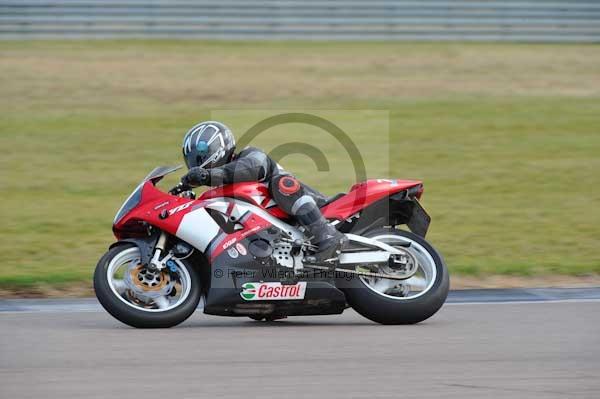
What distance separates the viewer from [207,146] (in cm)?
731

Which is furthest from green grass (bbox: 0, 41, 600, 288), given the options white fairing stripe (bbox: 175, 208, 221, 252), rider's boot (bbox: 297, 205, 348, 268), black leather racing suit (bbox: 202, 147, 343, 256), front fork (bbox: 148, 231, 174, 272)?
rider's boot (bbox: 297, 205, 348, 268)

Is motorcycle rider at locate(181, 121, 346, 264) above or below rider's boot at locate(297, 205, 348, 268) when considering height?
above

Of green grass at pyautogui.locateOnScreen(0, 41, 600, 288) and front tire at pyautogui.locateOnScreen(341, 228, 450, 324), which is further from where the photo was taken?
green grass at pyautogui.locateOnScreen(0, 41, 600, 288)

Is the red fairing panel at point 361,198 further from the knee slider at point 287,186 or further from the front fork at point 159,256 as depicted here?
the front fork at point 159,256

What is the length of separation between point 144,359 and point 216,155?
176cm

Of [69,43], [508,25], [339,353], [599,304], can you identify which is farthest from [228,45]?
[339,353]

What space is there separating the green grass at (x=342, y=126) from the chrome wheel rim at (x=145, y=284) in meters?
2.15

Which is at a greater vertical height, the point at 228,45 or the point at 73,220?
the point at 228,45

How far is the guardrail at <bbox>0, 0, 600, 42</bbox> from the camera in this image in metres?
22.1

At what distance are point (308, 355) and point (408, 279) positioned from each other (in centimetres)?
135

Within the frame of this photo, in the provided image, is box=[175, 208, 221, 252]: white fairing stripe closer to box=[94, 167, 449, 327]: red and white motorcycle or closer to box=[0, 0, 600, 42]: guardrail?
box=[94, 167, 449, 327]: red and white motorcycle

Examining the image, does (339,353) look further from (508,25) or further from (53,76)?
(508,25)

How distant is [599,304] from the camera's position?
8242 mm

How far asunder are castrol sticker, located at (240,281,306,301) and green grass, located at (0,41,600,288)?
2.61m
